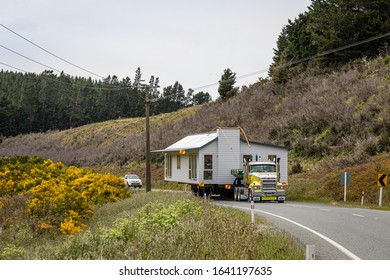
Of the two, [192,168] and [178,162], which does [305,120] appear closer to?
[178,162]

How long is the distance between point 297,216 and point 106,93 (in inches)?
5189

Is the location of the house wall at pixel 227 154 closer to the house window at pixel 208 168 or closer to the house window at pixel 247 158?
the house window at pixel 247 158

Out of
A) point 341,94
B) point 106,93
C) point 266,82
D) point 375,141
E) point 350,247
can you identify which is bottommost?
point 350,247

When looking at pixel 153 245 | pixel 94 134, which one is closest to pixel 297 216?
pixel 153 245

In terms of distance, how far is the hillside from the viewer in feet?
135

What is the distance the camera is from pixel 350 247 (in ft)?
40.1

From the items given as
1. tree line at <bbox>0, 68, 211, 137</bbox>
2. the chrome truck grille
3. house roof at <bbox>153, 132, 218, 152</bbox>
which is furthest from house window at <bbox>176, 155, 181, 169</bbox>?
tree line at <bbox>0, 68, 211, 137</bbox>

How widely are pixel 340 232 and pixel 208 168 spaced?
2005cm

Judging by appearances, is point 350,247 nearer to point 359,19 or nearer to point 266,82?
point 359,19

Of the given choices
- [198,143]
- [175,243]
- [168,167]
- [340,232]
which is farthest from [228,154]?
[175,243]

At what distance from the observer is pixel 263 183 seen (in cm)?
3048

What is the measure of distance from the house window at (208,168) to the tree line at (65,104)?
81239 mm

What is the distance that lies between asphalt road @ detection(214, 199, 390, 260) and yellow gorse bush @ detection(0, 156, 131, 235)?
296 inches

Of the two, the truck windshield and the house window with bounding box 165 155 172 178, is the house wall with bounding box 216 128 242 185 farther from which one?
the house window with bounding box 165 155 172 178
